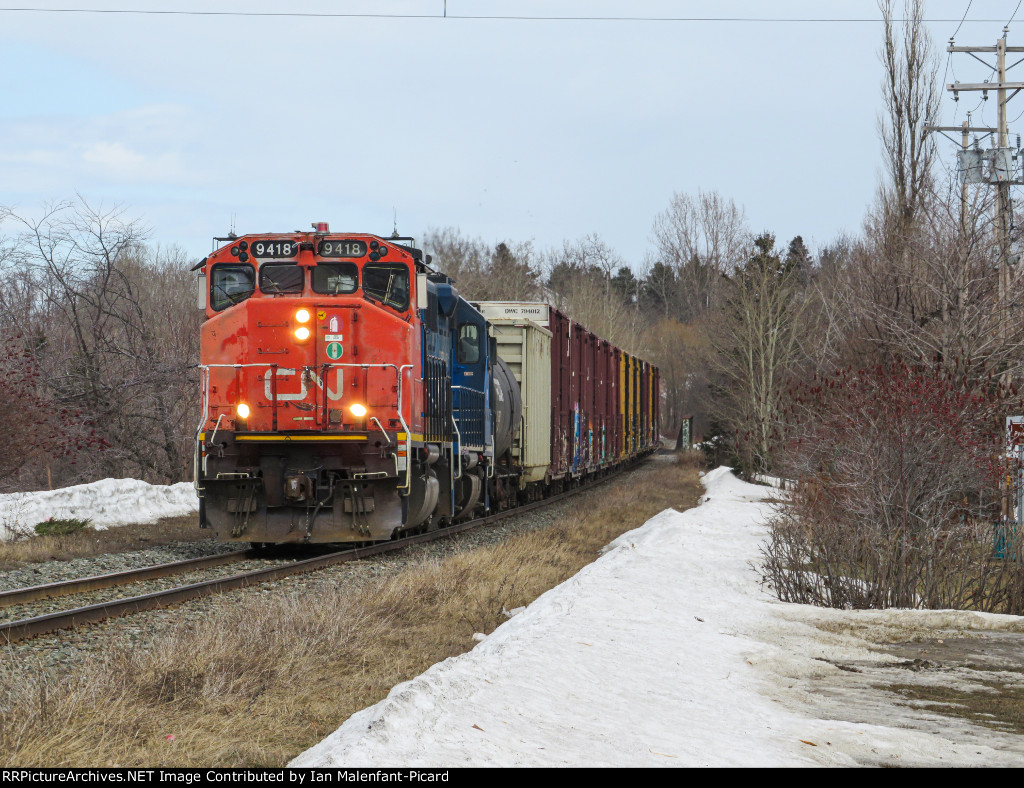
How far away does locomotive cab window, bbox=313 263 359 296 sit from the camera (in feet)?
42.4

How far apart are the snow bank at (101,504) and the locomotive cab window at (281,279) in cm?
500

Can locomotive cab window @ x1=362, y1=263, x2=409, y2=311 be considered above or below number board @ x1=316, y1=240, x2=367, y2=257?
below

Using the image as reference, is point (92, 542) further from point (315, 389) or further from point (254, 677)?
point (254, 677)

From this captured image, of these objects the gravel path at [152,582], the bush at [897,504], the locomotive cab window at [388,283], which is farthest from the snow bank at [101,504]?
the bush at [897,504]

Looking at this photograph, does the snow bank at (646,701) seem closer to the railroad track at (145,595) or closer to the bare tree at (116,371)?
the railroad track at (145,595)

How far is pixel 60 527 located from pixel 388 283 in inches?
236

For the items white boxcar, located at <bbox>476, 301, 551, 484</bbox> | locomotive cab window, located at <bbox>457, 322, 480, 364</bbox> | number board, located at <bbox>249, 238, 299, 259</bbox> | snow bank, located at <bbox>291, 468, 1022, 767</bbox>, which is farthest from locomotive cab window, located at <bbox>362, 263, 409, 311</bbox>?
white boxcar, located at <bbox>476, 301, 551, 484</bbox>

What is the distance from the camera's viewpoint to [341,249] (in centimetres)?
1298

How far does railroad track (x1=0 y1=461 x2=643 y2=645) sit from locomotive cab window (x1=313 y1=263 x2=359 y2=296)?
331 cm

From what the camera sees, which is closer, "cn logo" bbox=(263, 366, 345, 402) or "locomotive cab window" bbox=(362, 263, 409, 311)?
"cn logo" bbox=(263, 366, 345, 402)

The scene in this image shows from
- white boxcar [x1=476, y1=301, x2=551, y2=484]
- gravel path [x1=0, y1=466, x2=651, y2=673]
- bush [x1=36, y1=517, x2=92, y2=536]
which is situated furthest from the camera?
white boxcar [x1=476, y1=301, x2=551, y2=484]

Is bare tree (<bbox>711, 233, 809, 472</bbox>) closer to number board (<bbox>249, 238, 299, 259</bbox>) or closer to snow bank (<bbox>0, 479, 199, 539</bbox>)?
snow bank (<bbox>0, 479, 199, 539</bbox>)

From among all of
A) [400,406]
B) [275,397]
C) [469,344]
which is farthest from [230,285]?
[469,344]

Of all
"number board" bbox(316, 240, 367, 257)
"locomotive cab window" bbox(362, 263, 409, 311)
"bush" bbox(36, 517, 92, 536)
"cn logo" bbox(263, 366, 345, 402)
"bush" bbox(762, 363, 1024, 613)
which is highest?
"number board" bbox(316, 240, 367, 257)
